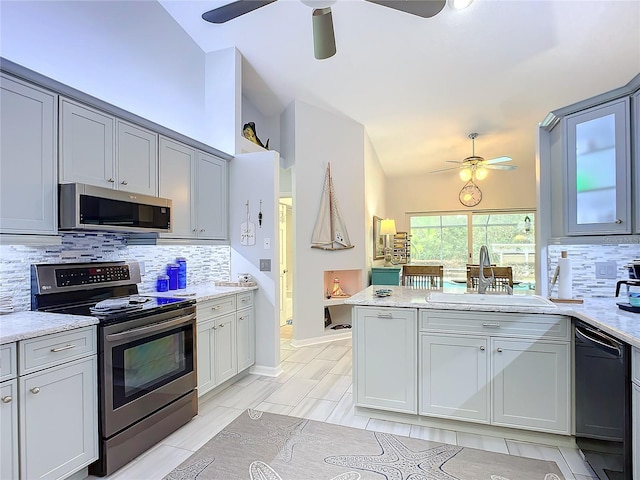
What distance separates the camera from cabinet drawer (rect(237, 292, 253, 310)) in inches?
132

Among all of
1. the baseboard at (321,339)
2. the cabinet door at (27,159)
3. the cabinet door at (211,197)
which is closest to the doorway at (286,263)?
the baseboard at (321,339)

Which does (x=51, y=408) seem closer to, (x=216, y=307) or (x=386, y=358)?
(x=216, y=307)

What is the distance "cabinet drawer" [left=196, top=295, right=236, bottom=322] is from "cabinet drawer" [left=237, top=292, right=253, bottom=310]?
0.27 feet

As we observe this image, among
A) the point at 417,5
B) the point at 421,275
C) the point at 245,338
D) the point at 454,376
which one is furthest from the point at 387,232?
the point at 417,5

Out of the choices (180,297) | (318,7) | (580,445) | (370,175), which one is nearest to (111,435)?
(180,297)

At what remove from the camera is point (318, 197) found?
190 inches

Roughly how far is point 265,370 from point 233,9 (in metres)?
3.19

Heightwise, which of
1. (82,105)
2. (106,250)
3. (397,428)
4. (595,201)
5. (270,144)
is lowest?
(397,428)

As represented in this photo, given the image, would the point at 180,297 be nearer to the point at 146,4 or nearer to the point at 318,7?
the point at 318,7

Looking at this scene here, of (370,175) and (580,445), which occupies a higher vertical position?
(370,175)

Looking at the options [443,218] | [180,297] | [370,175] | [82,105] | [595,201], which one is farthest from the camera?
[443,218]

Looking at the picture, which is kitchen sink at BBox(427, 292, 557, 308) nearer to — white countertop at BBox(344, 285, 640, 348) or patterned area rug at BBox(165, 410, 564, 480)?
white countertop at BBox(344, 285, 640, 348)

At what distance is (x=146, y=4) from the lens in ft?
10.8

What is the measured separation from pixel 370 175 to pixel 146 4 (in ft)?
12.2
